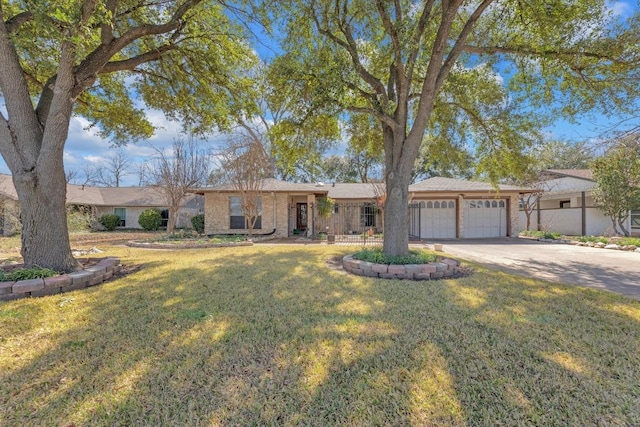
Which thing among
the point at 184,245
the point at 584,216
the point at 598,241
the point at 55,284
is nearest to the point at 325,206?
the point at 184,245

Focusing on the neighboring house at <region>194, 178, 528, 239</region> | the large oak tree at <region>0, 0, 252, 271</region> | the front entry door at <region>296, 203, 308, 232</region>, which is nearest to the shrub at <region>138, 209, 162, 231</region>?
the neighboring house at <region>194, 178, 528, 239</region>

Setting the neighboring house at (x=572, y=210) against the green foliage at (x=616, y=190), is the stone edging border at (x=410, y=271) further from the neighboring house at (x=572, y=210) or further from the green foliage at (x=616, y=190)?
the neighboring house at (x=572, y=210)

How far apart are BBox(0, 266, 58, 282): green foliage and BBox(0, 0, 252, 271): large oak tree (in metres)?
0.32

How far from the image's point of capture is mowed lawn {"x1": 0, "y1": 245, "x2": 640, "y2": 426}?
1.98 m

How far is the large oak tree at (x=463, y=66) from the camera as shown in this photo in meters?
6.18

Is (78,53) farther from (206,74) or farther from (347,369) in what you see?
(347,369)

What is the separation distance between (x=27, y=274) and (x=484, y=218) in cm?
1766

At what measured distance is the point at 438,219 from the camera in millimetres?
15461

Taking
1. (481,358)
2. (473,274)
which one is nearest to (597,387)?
(481,358)

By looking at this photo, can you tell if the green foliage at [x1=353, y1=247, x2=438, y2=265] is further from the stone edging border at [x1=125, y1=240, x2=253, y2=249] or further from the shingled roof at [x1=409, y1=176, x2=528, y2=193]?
the shingled roof at [x1=409, y1=176, x2=528, y2=193]

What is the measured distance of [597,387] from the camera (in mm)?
2225

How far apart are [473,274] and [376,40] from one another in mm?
6797

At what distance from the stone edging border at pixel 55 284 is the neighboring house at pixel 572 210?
20369 mm

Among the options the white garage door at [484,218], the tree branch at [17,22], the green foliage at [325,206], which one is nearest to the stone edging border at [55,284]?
the tree branch at [17,22]
